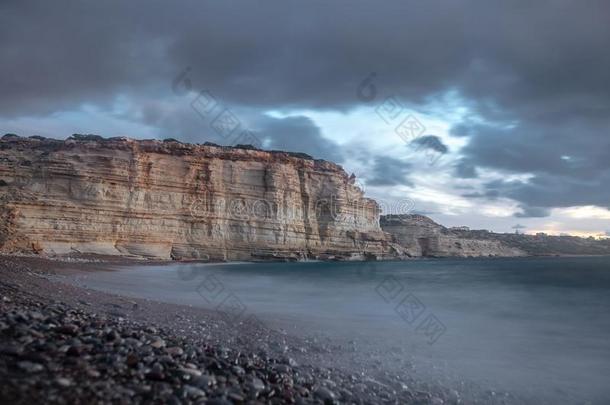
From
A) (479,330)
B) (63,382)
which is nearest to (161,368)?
(63,382)

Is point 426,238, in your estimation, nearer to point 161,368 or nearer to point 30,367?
point 161,368

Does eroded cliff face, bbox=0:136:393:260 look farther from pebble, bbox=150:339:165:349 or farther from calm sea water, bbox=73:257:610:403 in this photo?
pebble, bbox=150:339:165:349

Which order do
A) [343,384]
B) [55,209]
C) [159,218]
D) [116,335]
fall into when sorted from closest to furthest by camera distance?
[116,335], [343,384], [55,209], [159,218]

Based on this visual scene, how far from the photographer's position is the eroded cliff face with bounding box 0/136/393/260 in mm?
32500

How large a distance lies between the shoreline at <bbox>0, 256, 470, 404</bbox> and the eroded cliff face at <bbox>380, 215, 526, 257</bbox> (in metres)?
73.7

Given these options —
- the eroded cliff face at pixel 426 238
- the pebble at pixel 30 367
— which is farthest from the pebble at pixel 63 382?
the eroded cliff face at pixel 426 238

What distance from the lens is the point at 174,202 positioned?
41219mm

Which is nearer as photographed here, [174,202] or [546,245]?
[174,202]

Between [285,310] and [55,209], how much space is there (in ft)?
83.9

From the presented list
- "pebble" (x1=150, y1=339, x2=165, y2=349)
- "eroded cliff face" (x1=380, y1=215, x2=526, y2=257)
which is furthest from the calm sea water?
"eroded cliff face" (x1=380, y1=215, x2=526, y2=257)

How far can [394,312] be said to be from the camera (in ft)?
44.3

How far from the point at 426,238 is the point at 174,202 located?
55.7 metres

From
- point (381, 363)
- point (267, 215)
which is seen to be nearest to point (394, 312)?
point (381, 363)

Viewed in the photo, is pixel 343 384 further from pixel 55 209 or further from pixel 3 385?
pixel 55 209
